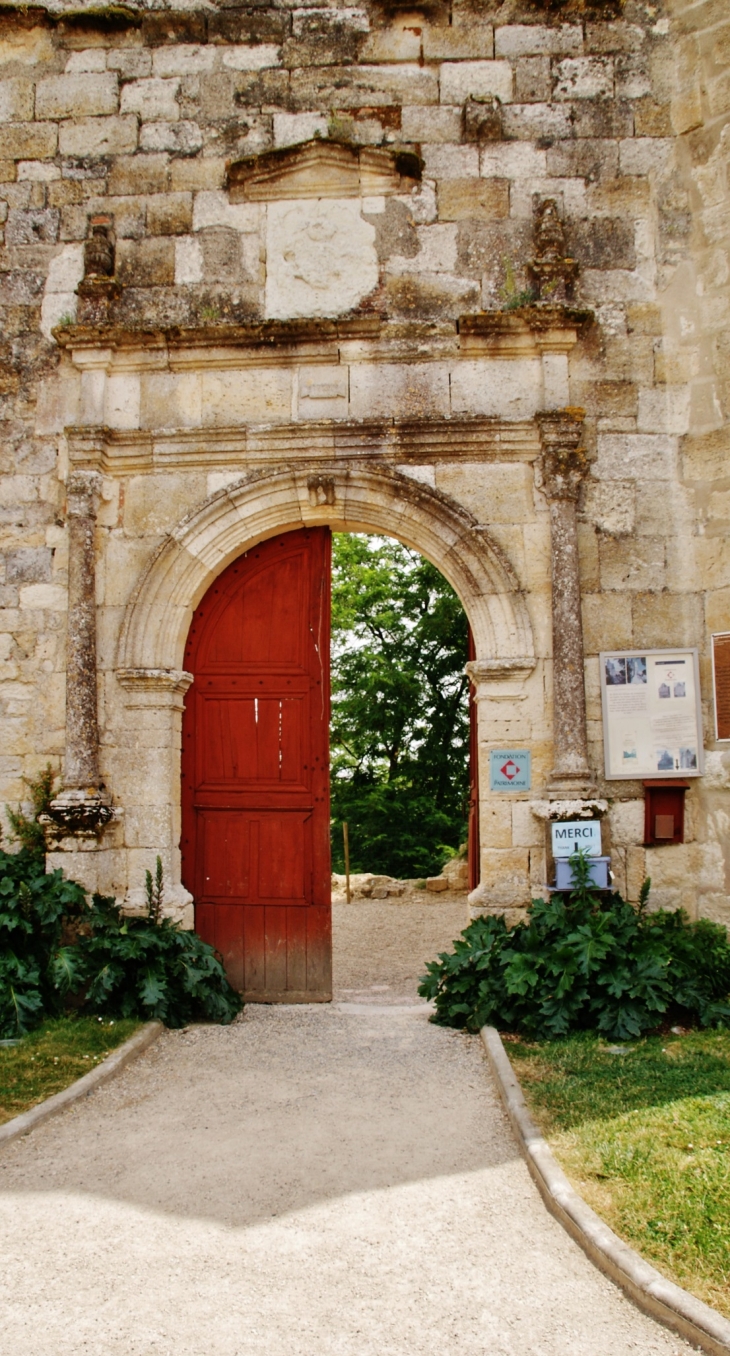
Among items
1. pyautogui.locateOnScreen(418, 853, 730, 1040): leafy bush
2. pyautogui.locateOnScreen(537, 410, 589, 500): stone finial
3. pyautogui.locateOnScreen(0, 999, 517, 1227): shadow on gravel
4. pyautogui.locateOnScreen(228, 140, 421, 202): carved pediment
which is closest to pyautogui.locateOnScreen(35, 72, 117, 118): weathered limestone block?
pyautogui.locateOnScreen(228, 140, 421, 202): carved pediment

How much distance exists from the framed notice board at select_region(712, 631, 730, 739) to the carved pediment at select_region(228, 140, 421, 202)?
3.36 metres

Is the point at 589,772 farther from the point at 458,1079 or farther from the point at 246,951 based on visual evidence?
the point at 246,951

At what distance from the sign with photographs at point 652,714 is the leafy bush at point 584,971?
69 cm

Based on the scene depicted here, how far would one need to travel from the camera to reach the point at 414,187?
5938 mm

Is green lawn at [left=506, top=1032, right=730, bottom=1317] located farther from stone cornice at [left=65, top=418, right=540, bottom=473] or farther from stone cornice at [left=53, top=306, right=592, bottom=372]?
stone cornice at [left=53, top=306, right=592, bottom=372]

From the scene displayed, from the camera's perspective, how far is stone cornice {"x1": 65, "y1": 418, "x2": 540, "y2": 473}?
223 inches

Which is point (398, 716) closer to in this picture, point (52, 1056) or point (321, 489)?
point (321, 489)

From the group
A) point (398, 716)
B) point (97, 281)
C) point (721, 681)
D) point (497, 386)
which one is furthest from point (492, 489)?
point (398, 716)

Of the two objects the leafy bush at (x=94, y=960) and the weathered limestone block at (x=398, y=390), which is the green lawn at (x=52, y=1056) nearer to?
the leafy bush at (x=94, y=960)

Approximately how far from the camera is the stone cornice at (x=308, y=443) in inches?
223

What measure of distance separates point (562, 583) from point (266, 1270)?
3.79 m

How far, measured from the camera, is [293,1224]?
3.00 metres

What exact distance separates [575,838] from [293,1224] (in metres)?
2.76

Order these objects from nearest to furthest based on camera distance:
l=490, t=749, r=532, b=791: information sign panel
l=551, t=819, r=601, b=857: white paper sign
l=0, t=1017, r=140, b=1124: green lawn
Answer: l=0, t=1017, r=140, b=1124: green lawn → l=551, t=819, r=601, b=857: white paper sign → l=490, t=749, r=532, b=791: information sign panel
